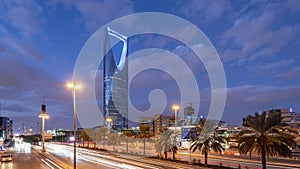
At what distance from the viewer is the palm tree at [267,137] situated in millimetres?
22234

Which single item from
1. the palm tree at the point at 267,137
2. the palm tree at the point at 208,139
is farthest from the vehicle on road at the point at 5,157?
the palm tree at the point at 267,137

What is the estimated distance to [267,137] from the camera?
2278 cm

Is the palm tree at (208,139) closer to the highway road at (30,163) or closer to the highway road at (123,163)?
the highway road at (123,163)

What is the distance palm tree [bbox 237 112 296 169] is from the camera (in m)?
22.2

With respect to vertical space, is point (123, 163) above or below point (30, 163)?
above

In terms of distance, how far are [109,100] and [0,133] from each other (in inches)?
2297

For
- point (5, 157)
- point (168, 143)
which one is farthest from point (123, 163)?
point (5, 157)

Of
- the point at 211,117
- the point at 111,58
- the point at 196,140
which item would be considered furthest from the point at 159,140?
the point at 111,58

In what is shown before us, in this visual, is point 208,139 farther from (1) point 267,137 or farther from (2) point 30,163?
(2) point 30,163

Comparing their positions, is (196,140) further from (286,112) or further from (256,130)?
(286,112)

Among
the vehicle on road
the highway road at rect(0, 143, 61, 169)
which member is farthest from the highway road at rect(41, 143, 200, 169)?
the vehicle on road

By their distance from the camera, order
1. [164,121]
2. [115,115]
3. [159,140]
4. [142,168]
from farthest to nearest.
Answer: [164,121] < [115,115] < [159,140] < [142,168]

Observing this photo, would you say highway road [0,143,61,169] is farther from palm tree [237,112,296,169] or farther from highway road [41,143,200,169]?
palm tree [237,112,296,169]

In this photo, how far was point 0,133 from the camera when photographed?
114 metres
